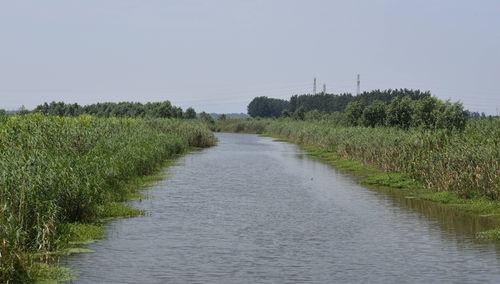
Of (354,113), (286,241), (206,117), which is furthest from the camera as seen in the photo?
(206,117)

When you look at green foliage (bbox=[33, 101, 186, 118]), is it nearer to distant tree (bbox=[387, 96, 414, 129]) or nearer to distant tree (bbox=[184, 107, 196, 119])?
distant tree (bbox=[184, 107, 196, 119])

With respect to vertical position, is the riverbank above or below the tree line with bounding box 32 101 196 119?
below

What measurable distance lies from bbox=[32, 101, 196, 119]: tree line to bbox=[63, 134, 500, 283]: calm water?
74.6 meters

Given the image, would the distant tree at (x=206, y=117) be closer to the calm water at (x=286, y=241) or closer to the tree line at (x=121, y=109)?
the tree line at (x=121, y=109)

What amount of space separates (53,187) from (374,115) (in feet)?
170

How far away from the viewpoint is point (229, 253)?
62.5 feet

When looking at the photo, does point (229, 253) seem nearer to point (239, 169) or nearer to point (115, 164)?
point (115, 164)

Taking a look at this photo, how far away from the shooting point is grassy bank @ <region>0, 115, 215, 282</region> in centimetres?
1555

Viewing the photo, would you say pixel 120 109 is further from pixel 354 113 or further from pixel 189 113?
pixel 354 113

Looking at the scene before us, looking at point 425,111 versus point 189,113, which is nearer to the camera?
point 425,111

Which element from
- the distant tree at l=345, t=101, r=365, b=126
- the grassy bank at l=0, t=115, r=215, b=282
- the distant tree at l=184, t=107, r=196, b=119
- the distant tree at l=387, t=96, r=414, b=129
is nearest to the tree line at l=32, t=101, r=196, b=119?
the distant tree at l=184, t=107, r=196, b=119

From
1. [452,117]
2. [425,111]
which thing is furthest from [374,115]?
[452,117]

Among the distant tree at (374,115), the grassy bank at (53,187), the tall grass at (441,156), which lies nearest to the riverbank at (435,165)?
the tall grass at (441,156)

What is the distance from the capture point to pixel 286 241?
69.2 feet
